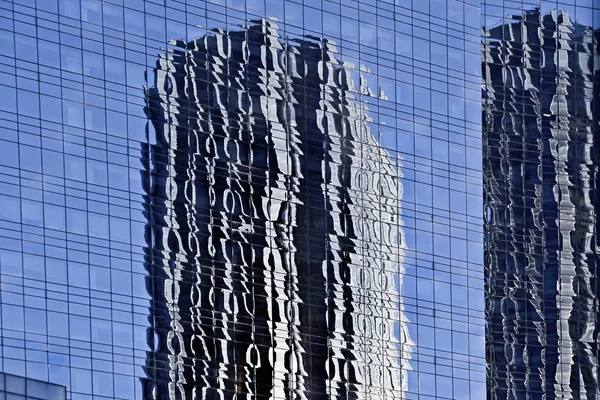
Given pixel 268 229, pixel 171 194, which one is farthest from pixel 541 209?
pixel 171 194

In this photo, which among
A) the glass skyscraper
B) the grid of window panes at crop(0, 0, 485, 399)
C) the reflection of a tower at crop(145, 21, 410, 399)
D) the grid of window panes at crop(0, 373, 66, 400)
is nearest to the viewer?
the grid of window panes at crop(0, 373, 66, 400)

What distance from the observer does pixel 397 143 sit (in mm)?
145625

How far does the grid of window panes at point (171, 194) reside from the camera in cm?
12300

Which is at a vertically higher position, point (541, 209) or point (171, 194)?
point (541, 209)

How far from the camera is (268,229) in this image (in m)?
136

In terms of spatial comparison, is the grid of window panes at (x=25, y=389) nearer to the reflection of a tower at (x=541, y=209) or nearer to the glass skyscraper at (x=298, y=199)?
the glass skyscraper at (x=298, y=199)

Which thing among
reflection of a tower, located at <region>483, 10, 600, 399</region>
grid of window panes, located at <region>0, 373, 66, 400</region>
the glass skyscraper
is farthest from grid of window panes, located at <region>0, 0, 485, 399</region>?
grid of window panes, located at <region>0, 373, 66, 400</region>

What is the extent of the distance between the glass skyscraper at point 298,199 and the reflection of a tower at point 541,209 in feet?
0.59

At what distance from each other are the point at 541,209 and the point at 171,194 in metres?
36.0

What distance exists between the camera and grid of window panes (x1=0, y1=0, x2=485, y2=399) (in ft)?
404

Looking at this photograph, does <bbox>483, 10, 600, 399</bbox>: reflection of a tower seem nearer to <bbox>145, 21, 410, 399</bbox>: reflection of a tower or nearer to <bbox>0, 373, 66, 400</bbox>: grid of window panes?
<bbox>145, 21, 410, 399</bbox>: reflection of a tower

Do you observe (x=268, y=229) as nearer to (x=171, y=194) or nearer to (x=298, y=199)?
(x=298, y=199)

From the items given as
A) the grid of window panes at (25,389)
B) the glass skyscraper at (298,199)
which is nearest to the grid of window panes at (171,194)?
the glass skyscraper at (298,199)

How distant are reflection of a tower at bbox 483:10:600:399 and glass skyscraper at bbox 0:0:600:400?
0.18 meters
